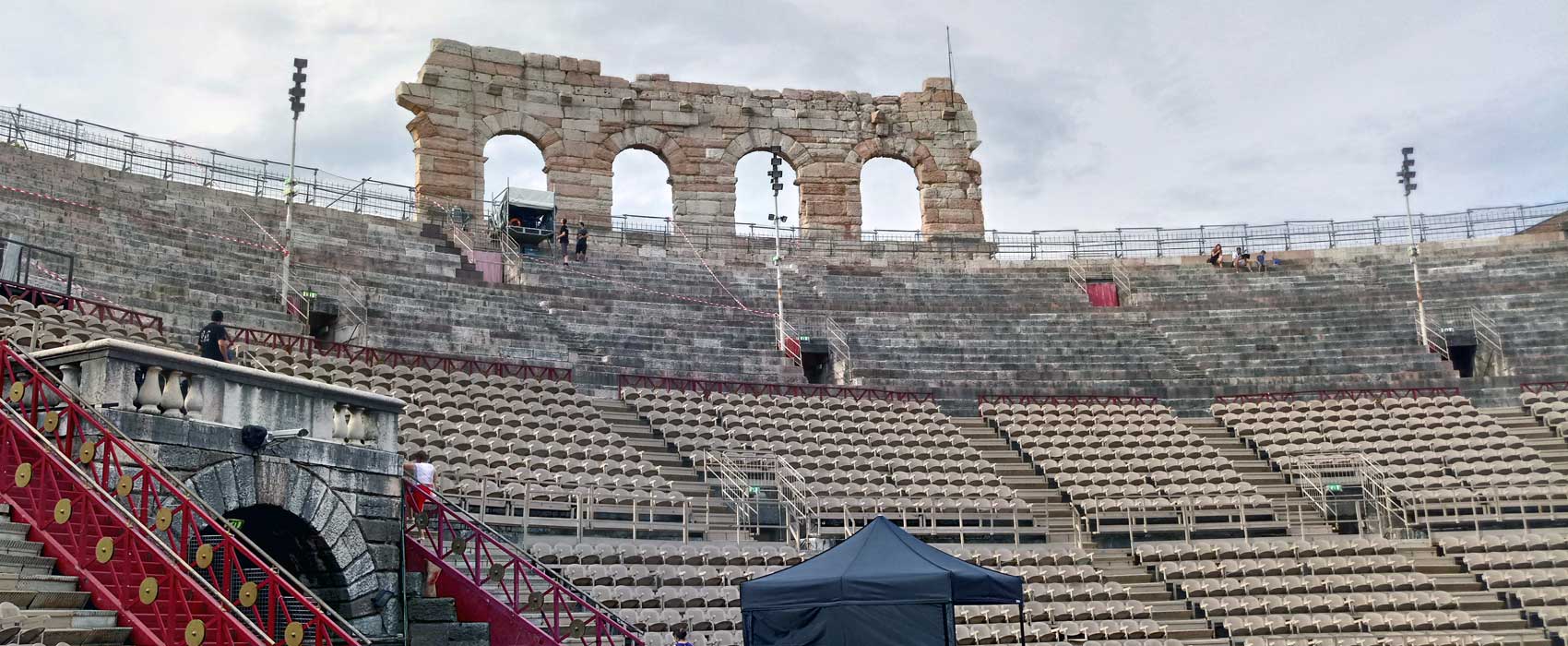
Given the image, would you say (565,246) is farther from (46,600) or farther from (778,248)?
(46,600)

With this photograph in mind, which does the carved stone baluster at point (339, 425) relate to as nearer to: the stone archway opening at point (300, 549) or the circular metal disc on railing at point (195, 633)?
the stone archway opening at point (300, 549)

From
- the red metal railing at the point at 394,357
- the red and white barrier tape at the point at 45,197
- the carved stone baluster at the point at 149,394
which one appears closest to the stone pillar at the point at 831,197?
the red metal railing at the point at 394,357

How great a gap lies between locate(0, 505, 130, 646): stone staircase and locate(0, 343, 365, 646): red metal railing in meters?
0.58

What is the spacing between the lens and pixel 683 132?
4112cm

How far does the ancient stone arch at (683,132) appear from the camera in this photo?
3859cm

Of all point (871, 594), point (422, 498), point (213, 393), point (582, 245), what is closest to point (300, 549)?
point (422, 498)

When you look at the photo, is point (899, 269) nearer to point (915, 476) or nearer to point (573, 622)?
point (915, 476)

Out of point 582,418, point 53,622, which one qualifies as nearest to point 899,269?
point 582,418

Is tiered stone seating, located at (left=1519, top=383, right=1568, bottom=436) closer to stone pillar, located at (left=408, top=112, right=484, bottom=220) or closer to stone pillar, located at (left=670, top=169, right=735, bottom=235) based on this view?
stone pillar, located at (left=670, top=169, right=735, bottom=235)

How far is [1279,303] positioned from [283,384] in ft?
99.5

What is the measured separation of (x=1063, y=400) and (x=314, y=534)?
66.9 feet

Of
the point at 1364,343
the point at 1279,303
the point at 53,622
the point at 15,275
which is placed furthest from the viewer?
the point at 1279,303

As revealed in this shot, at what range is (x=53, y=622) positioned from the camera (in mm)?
8938

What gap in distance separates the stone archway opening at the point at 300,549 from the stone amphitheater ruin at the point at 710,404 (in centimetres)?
4
